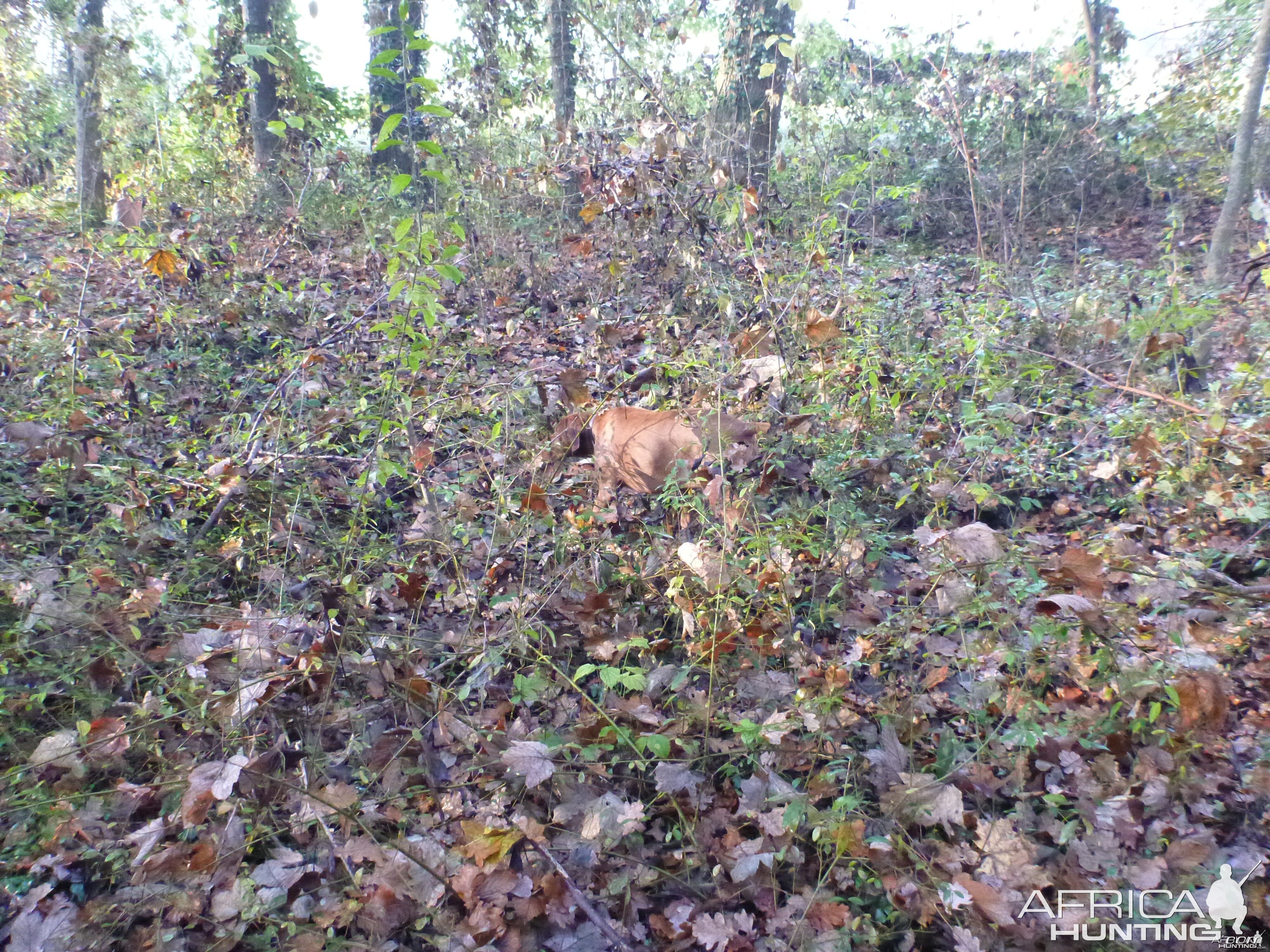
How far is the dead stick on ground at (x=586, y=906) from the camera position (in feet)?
5.38

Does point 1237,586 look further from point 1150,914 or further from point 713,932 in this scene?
point 713,932

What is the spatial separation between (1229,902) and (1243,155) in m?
4.69

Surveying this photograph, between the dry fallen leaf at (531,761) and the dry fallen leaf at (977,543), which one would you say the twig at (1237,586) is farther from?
the dry fallen leaf at (531,761)

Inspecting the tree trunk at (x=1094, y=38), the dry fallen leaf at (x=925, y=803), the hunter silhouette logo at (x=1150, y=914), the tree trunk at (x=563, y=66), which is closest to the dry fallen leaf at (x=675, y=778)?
the dry fallen leaf at (x=925, y=803)

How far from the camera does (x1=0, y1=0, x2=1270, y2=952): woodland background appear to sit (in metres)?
1.76

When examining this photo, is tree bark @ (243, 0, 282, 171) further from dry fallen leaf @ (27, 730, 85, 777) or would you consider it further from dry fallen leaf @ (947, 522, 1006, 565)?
dry fallen leaf @ (947, 522, 1006, 565)

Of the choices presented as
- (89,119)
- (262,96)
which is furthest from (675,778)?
(89,119)

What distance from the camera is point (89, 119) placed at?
7.62 meters

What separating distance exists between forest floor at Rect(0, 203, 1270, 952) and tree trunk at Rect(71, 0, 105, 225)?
4.62 metres

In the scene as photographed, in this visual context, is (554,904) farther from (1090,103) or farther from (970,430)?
(1090,103)

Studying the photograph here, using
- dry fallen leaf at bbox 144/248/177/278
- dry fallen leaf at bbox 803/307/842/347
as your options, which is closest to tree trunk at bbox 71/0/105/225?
dry fallen leaf at bbox 144/248/177/278

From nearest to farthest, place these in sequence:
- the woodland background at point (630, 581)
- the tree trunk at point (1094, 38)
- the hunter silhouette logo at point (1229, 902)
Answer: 1. the hunter silhouette logo at point (1229, 902)
2. the woodland background at point (630, 581)
3. the tree trunk at point (1094, 38)

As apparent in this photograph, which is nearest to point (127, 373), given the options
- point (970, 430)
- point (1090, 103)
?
point (970, 430)

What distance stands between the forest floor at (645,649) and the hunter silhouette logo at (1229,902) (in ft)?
0.10
